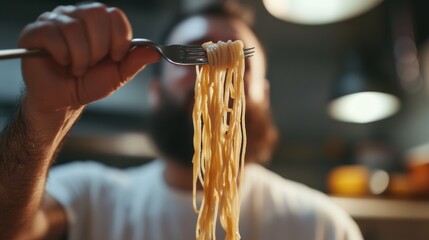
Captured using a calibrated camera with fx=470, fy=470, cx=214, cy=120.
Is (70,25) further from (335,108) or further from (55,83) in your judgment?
(335,108)

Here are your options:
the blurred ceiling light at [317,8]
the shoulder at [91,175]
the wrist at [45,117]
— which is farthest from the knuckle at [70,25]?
the shoulder at [91,175]

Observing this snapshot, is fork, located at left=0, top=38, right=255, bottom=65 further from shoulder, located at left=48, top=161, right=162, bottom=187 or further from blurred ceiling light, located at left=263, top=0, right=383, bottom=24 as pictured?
shoulder, located at left=48, top=161, right=162, bottom=187

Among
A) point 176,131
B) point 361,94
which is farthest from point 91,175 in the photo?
point 361,94

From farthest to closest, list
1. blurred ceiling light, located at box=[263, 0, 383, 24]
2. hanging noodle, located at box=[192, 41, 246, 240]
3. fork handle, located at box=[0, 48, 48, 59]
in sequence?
blurred ceiling light, located at box=[263, 0, 383, 24] → hanging noodle, located at box=[192, 41, 246, 240] → fork handle, located at box=[0, 48, 48, 59]

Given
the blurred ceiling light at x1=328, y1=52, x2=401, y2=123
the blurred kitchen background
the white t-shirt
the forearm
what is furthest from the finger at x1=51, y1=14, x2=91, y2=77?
the blurred ceiling light at x1=328, y1=52, x2=401, y2=123

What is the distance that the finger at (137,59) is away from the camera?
2.58 ft

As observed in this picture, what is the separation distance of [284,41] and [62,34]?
2340 mm

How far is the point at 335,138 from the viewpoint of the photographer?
3.12m

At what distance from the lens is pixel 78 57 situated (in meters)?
0.74

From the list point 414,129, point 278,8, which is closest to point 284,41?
point 414,129

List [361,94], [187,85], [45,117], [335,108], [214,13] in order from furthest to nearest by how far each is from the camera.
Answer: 1. [335,108]
2. [361,94]
3. [214,13]
4. [187,85]
5. [45,117]

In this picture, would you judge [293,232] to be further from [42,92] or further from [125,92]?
[125,92]

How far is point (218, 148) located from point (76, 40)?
32 cm

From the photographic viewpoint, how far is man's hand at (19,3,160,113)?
0.73m
